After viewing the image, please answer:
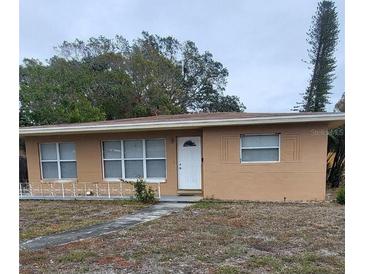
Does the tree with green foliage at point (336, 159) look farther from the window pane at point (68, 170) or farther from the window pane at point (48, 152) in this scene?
the window pane at point (48, 152)

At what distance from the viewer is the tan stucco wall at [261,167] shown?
30.4 ft

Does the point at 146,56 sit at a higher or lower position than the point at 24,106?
higher

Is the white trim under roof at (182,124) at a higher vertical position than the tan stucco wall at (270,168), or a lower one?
higher

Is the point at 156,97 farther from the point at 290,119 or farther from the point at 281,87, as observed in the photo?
the point at 290,119

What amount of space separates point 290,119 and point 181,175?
3.88 meters

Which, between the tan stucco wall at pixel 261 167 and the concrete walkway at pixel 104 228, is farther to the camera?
the tan stucco wall at pixel 261 167

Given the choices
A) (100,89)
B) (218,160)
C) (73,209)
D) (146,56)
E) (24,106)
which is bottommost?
(73,209)

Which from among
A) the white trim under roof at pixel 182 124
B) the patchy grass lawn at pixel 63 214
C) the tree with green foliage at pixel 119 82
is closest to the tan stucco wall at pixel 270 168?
the white trim under roof at pixel 182 124

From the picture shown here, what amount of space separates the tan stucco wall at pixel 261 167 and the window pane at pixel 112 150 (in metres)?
1.57

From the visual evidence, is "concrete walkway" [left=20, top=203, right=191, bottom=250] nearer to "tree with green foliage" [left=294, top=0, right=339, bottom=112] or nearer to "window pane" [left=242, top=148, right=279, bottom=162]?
"window pane" [left=242, top=148, right=279, bottom=162]

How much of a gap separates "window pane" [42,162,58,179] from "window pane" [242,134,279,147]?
22.6 ft

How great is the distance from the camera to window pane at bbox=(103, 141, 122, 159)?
1111cm

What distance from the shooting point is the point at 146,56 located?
29.7 m
